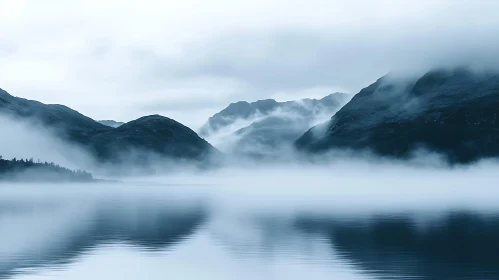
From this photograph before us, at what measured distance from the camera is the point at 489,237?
287 ft

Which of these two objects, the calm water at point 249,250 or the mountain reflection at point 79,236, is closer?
the calm water at point 249,250

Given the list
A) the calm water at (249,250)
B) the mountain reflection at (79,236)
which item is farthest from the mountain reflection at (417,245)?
the mountain reflection at (79,236)

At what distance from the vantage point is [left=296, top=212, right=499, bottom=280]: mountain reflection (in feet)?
187

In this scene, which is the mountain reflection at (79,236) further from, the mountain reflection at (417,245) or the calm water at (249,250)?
the mountain reflection at (417,245)

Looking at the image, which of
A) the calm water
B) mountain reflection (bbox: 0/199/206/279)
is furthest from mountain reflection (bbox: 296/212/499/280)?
A: mountain reflection (bbox: 0/199/206/279)

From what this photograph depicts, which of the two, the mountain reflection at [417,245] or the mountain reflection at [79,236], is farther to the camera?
the mountain reflection at [79,236]

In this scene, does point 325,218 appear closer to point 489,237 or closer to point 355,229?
point 355,229

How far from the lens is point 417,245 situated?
77.6 metres

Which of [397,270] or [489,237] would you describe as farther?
[489,237]

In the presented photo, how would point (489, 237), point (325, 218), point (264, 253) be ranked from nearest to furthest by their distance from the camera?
point (264, 253), point (489, 237), point (325, 218)

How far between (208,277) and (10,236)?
150 ft

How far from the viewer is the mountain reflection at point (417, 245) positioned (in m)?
56.9

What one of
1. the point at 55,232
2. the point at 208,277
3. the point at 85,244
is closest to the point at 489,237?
the point at 208,277

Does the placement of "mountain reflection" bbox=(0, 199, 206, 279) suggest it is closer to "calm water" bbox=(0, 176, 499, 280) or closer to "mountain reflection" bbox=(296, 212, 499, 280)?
"calm water" bbox=(0, 176, 499, 280)
